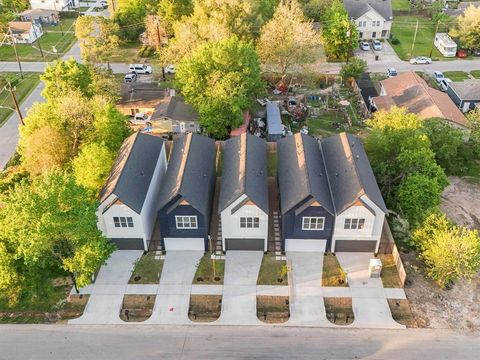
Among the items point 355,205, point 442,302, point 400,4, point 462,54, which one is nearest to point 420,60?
point 462,54

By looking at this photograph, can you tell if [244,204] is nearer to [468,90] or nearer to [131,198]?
[131,198]

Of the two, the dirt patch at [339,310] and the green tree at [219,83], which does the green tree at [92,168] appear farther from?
the dirt patch at [339,310]

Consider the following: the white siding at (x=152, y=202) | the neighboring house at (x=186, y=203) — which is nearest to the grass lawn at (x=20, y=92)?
the white siding at (x=152, y=202)

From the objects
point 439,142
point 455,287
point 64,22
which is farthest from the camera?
point 64,22

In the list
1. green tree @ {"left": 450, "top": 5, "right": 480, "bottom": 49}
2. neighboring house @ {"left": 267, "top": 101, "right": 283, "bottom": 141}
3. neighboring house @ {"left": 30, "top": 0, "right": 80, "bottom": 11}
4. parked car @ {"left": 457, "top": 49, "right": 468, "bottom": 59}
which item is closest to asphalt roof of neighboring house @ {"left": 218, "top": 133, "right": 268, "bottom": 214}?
neighboring house @ {"left": 267, "top": 101, "right": 283, "bottom": 141}

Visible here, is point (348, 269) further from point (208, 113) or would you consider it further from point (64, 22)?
point (64, 22)

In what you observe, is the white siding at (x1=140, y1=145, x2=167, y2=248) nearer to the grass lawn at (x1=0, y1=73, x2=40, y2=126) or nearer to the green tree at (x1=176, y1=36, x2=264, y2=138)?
the green tree at (x1=176, y1=36, x2=264, y2=138)

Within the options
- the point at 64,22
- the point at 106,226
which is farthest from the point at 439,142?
the point at 64,22
